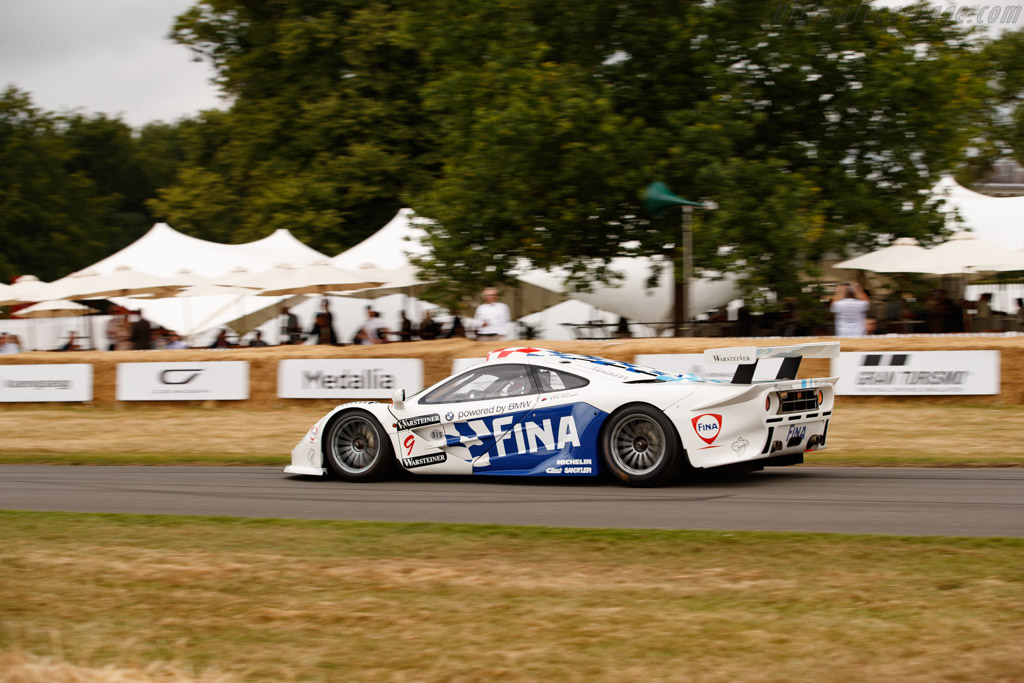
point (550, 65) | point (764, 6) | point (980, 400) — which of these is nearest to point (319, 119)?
point (550, 65)

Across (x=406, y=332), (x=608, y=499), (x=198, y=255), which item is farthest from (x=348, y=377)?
(x=198, y=255)

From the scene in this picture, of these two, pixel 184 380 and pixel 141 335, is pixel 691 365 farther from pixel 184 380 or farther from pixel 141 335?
pixel 141 335

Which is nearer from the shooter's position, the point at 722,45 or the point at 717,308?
the point at 722,45

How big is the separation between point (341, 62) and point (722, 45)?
54.9 feet

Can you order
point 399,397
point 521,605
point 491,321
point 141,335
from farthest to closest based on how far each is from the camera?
point 141,335 < point 491,321 < point 399,397 < point 521,605

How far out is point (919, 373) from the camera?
47.2 feet

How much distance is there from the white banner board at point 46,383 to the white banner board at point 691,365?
980 cm

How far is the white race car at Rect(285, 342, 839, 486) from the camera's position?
849cm

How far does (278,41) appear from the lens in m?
34.5

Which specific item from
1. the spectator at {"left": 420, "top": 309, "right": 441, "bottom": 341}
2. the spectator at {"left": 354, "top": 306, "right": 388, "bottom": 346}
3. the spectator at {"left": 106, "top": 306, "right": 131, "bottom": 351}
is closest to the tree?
the spectator at {"left": 420, "top": 309, "right": 441, "bottom": 341}

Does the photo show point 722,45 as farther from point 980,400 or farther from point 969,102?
point 980,400

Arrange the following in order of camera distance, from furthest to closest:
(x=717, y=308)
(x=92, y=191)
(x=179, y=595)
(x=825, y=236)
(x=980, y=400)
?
(x=92, y=191), (x=717, y=308), (x=825, y=236), (x=980, y=400), (x=179, y=595)

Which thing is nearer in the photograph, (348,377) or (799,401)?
(799,401)

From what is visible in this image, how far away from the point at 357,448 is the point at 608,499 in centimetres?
277
